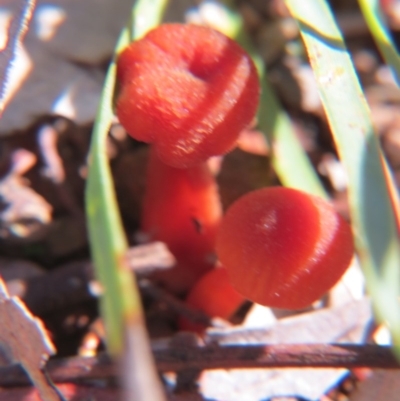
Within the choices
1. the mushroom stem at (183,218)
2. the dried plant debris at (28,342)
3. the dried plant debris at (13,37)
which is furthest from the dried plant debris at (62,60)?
the dried plant debris at (28,342)

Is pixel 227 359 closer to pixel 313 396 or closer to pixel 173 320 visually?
pixel 313 396

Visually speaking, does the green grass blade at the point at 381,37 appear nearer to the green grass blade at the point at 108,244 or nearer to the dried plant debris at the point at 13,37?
the green grass blade at the point at 108,244

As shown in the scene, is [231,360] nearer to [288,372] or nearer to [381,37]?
[288,372]

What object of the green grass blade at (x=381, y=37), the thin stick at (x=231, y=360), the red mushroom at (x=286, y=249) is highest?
the green grass blade at (x=381, y=37)

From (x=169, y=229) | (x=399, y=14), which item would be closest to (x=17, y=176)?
(x=169, y=229)

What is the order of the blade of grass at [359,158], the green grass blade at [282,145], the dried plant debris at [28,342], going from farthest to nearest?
the green grass blade at [282,145]
the dried plant debris at [28,342]
the blade of grass at [359,158]

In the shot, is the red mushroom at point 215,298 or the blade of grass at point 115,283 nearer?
the blade of grass at point 115,283
